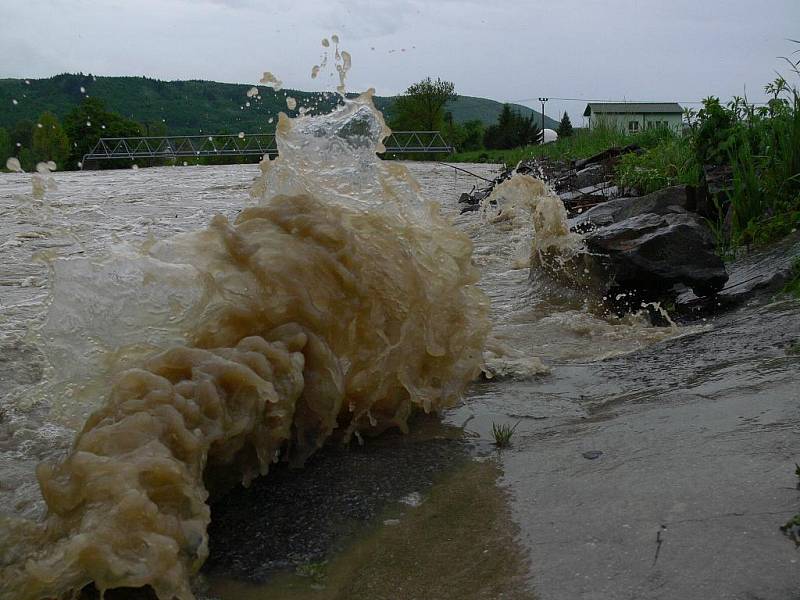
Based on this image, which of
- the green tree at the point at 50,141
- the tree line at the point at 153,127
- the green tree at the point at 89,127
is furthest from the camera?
the tree line at the point at 153,127

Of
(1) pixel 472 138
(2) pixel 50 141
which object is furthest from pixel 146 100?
(1) pixel 472 138

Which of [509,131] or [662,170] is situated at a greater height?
[509,131]

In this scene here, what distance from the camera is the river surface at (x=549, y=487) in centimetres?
208

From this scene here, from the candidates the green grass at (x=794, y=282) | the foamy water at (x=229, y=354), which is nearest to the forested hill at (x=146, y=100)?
the green grass at (x=794, y=282)

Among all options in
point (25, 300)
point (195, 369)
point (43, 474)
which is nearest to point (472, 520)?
point (195, 369)

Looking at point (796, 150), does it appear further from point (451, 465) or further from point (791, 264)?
point (451, 465)

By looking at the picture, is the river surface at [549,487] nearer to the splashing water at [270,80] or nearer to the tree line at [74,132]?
the splashing water at [270,80]

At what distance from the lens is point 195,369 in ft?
8.71

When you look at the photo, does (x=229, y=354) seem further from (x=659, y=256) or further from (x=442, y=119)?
(x=442, y=119)

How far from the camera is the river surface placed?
208cm

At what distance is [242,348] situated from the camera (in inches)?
112

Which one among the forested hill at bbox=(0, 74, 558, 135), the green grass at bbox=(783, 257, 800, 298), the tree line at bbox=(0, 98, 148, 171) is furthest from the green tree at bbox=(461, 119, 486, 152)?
the green grass at bbox=(783, 257, 800, 298)

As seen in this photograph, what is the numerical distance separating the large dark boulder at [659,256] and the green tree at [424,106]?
262 ft

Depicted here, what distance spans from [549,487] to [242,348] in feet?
3.90
